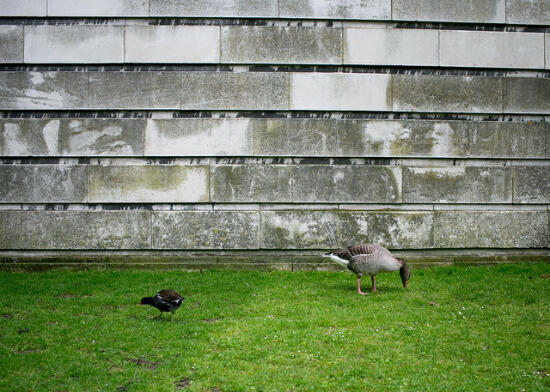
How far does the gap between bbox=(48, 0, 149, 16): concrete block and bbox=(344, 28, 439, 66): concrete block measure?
4.84 m

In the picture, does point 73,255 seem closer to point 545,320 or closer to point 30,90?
point 30,90

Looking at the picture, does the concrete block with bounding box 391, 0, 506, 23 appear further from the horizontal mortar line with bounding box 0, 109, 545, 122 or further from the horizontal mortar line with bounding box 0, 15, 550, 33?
the horizontal mortar line with bounding box 0, 109, 545, 122

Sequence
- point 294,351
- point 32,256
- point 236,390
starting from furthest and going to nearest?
point 32,256, point 294,351, point 236,390

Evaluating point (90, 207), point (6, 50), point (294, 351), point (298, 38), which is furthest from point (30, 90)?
point (294, 351)

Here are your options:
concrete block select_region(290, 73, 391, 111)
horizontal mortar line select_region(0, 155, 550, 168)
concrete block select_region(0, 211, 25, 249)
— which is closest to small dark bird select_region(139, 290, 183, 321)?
horizontal mortar line select_region(0, 155, 550, 168)

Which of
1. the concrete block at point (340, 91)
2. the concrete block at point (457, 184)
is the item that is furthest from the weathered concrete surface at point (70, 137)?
the concrete block at point (457, 184)

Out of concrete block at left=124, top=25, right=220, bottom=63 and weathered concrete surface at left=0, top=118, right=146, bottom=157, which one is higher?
concrete block at left=124, top=25, right=220, bottom=63

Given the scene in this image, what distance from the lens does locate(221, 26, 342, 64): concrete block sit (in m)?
11.3

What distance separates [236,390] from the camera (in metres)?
5.10

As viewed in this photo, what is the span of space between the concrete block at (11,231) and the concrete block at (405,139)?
758 centimetres

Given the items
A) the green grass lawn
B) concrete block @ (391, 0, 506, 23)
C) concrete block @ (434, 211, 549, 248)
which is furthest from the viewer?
concrete block @ (391, 0, 506, 23)

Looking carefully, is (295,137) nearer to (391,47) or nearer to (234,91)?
(234,91)

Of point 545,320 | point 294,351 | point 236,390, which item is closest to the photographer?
point 236,390

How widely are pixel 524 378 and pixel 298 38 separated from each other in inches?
336
